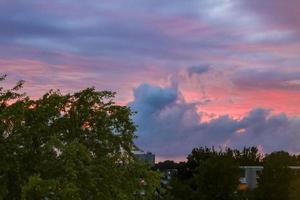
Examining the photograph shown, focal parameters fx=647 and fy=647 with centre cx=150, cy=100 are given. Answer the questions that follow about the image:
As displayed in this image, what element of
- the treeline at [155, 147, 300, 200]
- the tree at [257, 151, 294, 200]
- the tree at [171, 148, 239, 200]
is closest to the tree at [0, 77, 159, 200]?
the treeline at [155, 147, 300, 200]

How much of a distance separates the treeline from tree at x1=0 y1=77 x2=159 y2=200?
1597cm

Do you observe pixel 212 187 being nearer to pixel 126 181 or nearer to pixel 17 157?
pixel 126 181

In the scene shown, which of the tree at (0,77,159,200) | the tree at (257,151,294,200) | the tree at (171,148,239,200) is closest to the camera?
the tree at (0,77,159,200)

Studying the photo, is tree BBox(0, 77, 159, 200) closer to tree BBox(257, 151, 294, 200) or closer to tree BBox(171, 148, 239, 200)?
tree BBox(171, 148, 239, 200)

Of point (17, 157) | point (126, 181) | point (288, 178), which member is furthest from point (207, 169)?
point (17, 157)

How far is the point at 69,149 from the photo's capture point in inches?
1300

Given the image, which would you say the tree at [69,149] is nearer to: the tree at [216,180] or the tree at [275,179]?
the tree at [216,180]

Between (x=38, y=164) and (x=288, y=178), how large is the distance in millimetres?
41726

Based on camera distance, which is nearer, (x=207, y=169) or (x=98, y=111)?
(x=98, y=111)

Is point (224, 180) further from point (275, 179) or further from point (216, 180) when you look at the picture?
point (275, 179)

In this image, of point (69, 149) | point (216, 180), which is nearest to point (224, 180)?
point (216, 180)

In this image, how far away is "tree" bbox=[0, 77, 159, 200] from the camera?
33375mm

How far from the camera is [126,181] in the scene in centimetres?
3631

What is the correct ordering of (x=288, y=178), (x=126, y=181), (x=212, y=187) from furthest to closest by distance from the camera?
(x=288, y=178) → (x=212, y=187) → (x=126, y=181)
